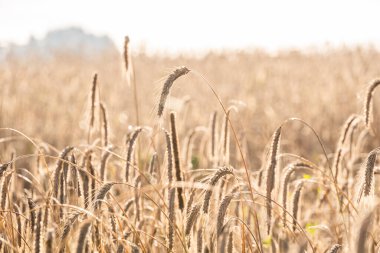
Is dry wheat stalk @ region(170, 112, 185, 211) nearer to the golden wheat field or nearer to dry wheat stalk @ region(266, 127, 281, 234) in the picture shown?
the golden wheat field

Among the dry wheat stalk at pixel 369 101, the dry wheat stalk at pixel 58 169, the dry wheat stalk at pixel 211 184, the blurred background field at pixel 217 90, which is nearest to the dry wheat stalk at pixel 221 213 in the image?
the dry wheat stalk at pixel 211 184

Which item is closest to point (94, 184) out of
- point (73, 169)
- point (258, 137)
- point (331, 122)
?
point (73, 169)

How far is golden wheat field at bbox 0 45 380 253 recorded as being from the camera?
1.98m

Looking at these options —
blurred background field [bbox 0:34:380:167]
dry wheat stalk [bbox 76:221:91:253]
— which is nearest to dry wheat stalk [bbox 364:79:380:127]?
dry wheat stalk [bbox 76:221:91:253]

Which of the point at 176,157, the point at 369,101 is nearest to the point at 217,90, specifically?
the point at 369,101

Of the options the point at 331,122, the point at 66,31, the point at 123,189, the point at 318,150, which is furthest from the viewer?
the point at 66,31

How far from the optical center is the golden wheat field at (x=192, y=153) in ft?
6.49

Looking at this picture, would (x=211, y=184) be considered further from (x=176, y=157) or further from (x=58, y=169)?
(x=58, y=169)

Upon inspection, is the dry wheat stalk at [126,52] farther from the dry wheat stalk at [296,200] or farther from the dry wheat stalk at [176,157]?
the dry wheat stalk at [296,200]

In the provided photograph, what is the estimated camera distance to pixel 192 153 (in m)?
6.09

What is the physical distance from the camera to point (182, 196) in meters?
2.27

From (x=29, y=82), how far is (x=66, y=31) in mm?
102016

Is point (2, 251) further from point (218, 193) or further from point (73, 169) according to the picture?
point (218, 193)

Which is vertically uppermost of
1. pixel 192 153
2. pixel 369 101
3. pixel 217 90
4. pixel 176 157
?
pixel 217 90
